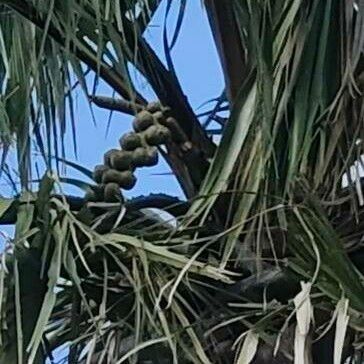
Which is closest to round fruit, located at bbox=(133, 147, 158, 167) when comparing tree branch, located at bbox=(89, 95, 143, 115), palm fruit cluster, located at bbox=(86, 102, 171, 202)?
palm fruit cluster, located at bbox=(86, 102, 171, 202)

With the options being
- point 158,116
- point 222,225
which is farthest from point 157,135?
point 222,225

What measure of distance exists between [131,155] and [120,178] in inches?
1.5

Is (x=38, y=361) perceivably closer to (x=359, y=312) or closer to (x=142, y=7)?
(x=359, y=312)

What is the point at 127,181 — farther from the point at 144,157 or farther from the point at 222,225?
the point at 222,225

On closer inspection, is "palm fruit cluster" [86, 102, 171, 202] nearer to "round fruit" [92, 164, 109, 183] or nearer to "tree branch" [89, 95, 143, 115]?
"round fruit" [92, 164, 109, 183]

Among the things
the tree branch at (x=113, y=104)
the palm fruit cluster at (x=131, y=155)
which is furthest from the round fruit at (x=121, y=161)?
the tree branch at (x=113, y=104)

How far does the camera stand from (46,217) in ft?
4.50

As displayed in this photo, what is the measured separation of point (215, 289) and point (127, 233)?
14cm

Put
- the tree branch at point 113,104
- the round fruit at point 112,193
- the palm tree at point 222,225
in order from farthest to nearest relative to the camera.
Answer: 1. the tree branch at point 113,104
2. the round fruit at point 112,193
3. the palm tree at point 222,225

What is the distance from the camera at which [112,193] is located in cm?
156

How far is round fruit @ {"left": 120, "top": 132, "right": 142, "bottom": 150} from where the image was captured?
5.27 feet

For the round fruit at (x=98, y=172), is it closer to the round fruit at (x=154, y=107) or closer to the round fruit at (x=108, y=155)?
the round fruit at (x=108, y=155)

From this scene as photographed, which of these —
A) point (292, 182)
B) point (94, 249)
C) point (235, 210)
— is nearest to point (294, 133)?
point (292, 182)

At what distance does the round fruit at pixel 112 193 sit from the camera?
1554 millimetres
